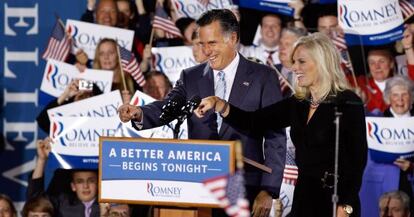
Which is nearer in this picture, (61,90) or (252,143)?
(252,143)

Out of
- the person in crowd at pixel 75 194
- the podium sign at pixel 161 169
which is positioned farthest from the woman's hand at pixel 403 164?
the podium sign at pixel 161 169

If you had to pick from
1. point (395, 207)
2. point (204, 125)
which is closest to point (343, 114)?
point (204, 125)

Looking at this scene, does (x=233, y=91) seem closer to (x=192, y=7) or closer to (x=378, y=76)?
(x=378, y=76)

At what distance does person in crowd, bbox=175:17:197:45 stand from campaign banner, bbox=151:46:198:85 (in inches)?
10.3

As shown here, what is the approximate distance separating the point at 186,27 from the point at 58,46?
1.03 metres

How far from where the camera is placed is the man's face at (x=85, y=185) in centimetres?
832

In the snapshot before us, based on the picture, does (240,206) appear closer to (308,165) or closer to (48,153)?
(308,165)

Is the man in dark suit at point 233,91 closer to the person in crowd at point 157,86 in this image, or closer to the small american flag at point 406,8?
the person in crowd at point 157,86

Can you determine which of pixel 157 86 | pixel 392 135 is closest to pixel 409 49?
pixel 392 135

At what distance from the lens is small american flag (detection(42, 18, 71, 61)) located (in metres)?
9.53

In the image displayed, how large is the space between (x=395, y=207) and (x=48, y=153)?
2519mm

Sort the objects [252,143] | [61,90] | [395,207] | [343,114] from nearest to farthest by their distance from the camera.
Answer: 1. [343,114]
2. [252,143]
3. [395,207]
4. [61,90]

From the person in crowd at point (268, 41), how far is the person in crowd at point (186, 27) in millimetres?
485

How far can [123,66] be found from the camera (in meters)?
9.17
